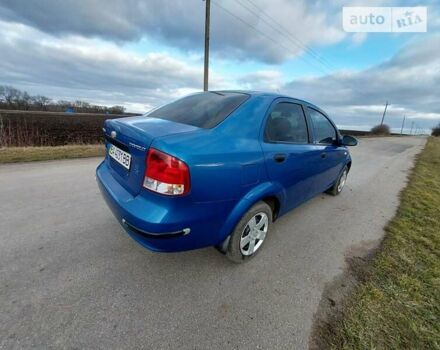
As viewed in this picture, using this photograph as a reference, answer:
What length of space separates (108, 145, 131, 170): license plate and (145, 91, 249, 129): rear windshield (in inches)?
21.8

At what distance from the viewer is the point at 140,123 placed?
7.03 feet

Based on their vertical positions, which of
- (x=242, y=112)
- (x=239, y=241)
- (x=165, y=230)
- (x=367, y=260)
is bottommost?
(x=367, y=260)

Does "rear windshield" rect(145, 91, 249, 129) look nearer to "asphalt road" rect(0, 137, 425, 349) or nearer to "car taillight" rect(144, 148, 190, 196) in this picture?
"car taillight" rect(144, 148, 190, 196)

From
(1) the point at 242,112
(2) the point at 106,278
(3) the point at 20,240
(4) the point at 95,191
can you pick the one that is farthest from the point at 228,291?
(4) the point at 95,191

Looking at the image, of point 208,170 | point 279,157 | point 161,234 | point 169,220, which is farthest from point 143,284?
point 279,157

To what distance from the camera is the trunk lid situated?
5.87 ft

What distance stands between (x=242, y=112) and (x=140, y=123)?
3.15 feet

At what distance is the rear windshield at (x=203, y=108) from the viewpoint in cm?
210

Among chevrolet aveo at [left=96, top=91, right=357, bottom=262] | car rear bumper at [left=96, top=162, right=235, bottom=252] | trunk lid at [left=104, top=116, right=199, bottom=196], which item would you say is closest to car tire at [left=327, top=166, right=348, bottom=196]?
chevrolet aveo at [left=96, top=91, right=357, bottom=262]

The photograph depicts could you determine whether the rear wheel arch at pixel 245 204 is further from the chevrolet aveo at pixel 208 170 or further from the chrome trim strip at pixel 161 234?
the chrome trim strip at pixel 161 234

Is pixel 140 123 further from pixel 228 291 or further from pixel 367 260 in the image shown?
pixel 367 260

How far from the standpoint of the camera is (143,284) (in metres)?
2.02

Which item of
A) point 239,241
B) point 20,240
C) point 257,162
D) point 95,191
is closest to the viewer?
point 257,162

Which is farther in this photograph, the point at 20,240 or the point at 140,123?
the point at 20,240
